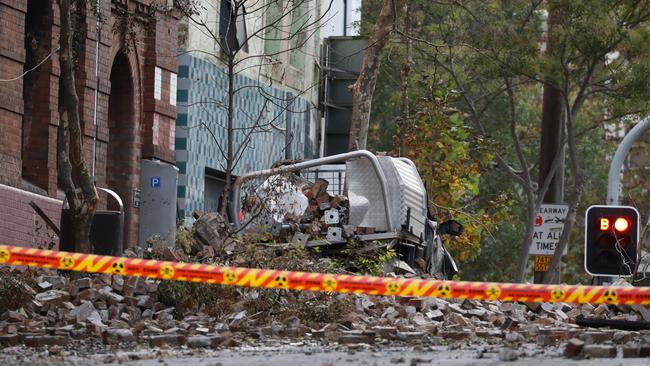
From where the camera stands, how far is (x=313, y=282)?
15312 millimetres

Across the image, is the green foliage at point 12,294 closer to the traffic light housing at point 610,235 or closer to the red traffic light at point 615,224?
the traffic light housing at point 610,235

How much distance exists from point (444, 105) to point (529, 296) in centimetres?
2131

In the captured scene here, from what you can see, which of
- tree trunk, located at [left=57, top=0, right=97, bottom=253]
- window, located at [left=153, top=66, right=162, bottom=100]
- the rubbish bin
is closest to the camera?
tree trunk, located at [left=57, top=0, right=97, bottom=253]

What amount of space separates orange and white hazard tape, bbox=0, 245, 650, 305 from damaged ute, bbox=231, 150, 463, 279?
7.99 metres

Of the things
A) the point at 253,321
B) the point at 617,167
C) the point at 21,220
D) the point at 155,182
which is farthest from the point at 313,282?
the point at 155,182

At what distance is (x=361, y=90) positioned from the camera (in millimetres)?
33219

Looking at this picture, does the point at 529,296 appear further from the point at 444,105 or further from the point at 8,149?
the point at 444,105

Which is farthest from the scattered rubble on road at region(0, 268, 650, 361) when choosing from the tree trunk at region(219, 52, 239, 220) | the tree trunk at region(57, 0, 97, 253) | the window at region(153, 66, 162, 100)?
the window at region(153, 66, 162, 100)

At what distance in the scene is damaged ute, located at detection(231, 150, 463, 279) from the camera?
24.0 metres

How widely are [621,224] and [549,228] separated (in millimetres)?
10128

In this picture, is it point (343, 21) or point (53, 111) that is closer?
point (53, 111)

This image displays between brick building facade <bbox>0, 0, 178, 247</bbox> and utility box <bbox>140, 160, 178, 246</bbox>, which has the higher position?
brick building facade <bbox>0, 0, 178, 247</bbox>

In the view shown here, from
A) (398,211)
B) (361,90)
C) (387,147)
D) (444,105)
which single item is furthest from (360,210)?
(387,147)

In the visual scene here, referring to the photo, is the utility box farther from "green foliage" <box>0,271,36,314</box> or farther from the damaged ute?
"green foliage" <box>0,271,36,314</box>
